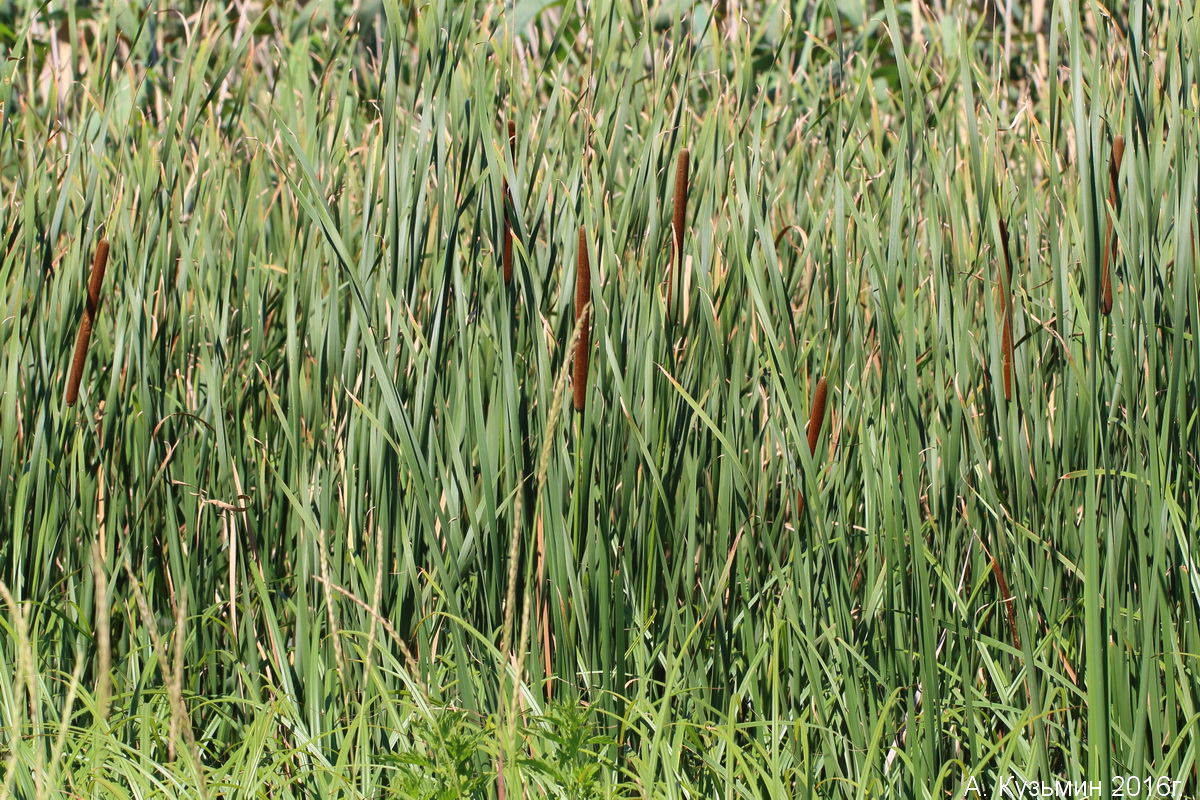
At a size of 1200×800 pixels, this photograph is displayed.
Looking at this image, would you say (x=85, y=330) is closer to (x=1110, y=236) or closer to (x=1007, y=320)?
(x=1007, y=320)

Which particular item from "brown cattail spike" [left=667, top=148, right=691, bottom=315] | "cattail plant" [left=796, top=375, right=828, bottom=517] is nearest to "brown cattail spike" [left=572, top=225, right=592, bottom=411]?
"brown cattail spike" [left=667, top=148, right=691, bottom=315]

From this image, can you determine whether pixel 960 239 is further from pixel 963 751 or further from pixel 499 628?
pixel 499 628

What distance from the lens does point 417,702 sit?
1.22 m

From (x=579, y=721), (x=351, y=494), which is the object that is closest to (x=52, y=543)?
(x=351, y=494)

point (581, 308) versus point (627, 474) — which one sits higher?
point (581, 308)

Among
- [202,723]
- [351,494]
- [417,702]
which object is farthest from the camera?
[202,723]

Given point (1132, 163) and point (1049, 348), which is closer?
point (1132, 163)

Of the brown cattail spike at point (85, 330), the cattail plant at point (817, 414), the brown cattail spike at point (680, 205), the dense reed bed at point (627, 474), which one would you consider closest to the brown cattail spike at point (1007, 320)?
the dense reed bed at point (627, 474)

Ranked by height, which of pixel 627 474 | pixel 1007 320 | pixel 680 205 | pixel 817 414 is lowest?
pixel 627 474

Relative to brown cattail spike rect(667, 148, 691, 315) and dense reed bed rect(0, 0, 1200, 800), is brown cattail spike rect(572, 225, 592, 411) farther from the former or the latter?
brown cattail spike rect(667, 148, 691, 315)

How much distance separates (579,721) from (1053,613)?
2.15 ft

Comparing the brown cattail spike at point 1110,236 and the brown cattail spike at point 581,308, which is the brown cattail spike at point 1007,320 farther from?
the brown cattail spike at point 581,308

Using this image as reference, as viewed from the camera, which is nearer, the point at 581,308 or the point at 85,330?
the point at 581,308

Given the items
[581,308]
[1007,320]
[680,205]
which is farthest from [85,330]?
[1007,320]
